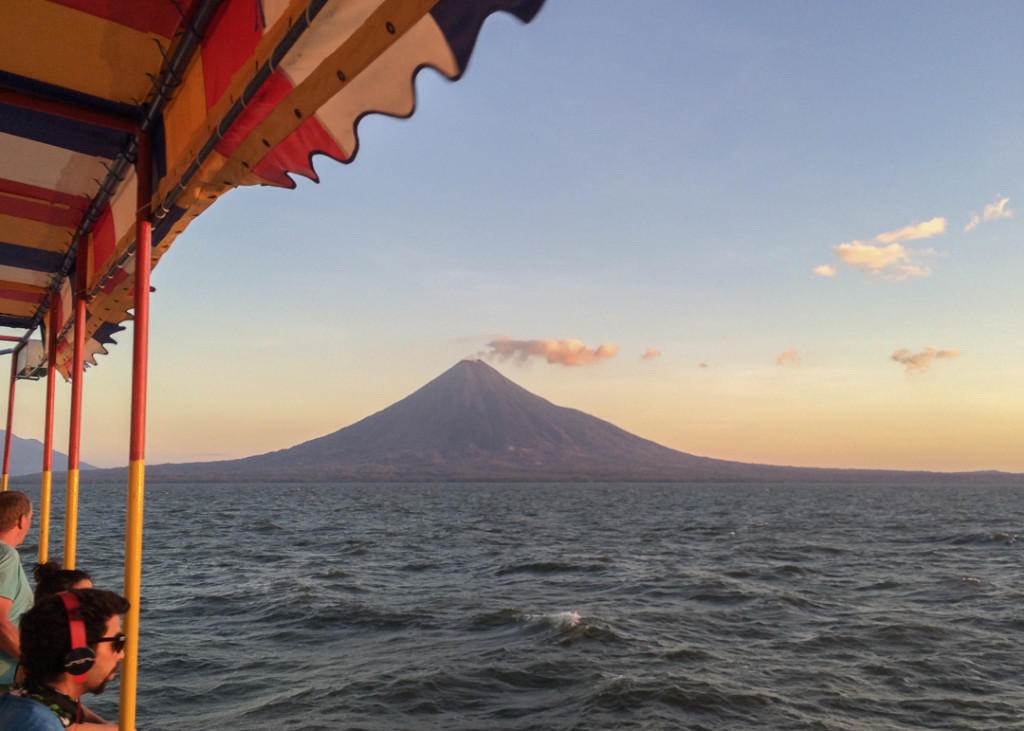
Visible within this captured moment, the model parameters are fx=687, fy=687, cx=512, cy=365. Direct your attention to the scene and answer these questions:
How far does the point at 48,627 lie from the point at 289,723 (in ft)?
24.5

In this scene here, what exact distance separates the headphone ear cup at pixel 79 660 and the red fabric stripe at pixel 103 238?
11.0 feet

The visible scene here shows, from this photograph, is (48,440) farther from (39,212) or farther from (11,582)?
(11,582)

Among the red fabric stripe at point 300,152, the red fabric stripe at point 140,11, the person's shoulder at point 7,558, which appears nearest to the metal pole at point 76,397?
the person's shoulder at point 7,558

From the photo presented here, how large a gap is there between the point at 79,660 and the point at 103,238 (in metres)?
3.89

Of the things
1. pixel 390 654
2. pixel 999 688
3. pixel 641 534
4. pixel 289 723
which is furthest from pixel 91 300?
pixel 641 534

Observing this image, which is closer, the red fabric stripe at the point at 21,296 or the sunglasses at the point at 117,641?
the sunglasses at the point at 117,641

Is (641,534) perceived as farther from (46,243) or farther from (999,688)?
(46,243)

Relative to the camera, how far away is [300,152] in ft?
9.35

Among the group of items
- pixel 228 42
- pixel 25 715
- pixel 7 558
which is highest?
pixel 228 42

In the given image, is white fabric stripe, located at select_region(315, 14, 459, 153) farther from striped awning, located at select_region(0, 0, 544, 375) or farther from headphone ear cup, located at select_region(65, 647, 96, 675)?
headphone ear cup, located at select_region(65, 647, 96, 675)

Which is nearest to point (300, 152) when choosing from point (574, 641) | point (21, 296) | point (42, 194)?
point (42, 194)

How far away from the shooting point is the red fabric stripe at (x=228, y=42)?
2.51m

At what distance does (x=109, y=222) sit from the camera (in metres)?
5.04

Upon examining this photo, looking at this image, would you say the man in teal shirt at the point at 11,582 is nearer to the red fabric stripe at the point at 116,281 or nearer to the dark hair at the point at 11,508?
the dark hair at the point at 11,508
